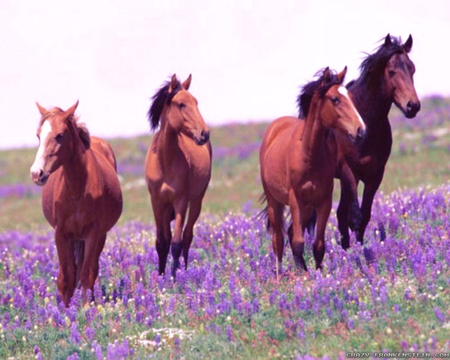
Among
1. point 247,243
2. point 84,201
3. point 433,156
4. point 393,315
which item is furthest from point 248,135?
point 393,315

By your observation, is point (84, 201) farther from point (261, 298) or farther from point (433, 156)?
point (433, 156)

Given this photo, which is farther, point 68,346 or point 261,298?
point 261,298

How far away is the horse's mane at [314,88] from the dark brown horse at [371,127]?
1221mm

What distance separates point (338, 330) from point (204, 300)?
2346 mm

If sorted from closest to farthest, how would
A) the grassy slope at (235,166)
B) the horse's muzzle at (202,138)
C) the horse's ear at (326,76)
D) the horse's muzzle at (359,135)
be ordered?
the horse's muzzle at (359,135)
the horse's ear at (326,76)
the horse's muzzle at (202,138)
the grassy slope at (235,166)

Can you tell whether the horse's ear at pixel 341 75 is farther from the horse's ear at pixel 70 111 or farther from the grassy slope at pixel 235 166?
the grassy slope at pixel 235 166

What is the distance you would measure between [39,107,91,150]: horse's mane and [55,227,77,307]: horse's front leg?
1.32 metres

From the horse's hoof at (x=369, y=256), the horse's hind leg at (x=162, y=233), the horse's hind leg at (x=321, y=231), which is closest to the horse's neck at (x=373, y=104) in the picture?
the horse's hind leg at (x=321, y=231)

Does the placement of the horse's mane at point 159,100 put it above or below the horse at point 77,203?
above

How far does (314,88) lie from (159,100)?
278 cm

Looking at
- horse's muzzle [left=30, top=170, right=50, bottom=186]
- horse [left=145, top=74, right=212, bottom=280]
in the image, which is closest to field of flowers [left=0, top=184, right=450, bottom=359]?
horse [left=145, top=74, right=212, bottom=280]

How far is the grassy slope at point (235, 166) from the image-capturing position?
31.0m

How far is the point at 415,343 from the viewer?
25.0 ft

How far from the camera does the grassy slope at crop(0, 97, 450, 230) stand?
1222 inches
